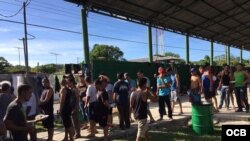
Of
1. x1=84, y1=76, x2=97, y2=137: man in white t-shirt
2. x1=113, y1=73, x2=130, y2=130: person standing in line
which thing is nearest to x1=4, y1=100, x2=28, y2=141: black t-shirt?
x1=84, y1=76, x2=97, y2=137: man in white t-shirt

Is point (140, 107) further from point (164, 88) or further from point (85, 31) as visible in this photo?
point (85, 31)

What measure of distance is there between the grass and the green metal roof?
6.87 metres

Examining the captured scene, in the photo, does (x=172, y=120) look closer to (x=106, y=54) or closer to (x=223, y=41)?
(x=223, y=41)

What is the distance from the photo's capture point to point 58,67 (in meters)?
65.6

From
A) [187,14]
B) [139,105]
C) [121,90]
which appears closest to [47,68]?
[187,14]

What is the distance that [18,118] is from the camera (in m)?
6.05

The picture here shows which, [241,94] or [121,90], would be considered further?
[241,94]

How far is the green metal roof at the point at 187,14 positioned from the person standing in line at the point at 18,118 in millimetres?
9743

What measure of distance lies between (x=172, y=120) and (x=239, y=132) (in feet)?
25.0

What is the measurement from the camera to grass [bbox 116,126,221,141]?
33.3 ft

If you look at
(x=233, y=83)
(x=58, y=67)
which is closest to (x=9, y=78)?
(x=233, y=83)

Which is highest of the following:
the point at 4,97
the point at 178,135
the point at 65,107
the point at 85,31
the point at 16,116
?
the point at 85,31

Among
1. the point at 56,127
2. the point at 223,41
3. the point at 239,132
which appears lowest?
the point at 56,127

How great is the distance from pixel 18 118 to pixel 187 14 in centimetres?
1741
